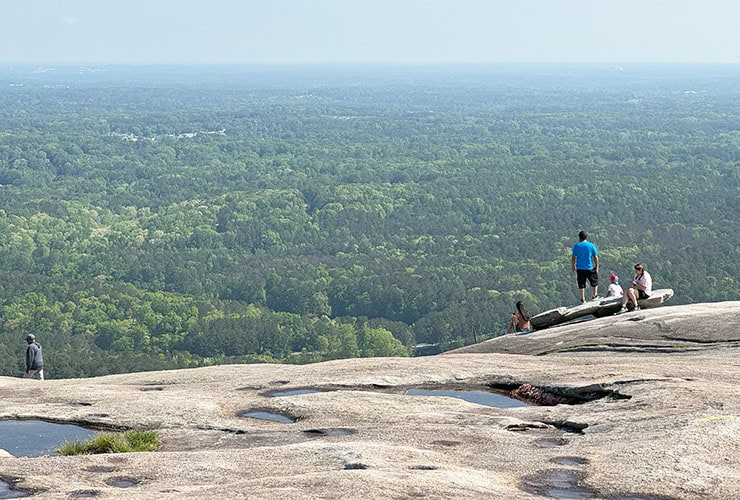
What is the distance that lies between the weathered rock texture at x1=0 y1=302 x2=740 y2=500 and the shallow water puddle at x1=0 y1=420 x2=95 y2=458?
422mm

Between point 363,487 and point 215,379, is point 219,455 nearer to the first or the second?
point 363,487

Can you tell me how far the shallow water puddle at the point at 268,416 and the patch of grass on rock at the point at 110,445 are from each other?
3165 mm

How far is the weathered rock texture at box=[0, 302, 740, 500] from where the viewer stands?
13922 millimetres

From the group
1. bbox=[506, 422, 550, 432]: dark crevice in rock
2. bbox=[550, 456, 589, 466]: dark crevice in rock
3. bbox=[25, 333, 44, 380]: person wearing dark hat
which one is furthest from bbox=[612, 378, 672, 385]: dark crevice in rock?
bbox=[25, 333, 44, 380]: person wearing dark hat

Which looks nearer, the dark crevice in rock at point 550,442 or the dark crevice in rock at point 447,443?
the dark crevice in rock at point 447,443

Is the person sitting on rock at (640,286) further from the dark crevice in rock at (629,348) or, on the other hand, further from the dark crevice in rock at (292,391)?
the dark crevice in rock at (292,391)

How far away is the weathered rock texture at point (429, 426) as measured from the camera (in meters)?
13.9

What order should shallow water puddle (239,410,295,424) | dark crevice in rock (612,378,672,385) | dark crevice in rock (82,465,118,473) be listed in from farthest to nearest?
1. dark crevice in rock (612,378,672,385)
2. shallow water puddle (239,410,295,424)
3. dark crevice in rock (82,465,118,473)

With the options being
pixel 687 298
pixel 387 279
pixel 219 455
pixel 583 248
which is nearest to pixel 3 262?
pixel 387 279

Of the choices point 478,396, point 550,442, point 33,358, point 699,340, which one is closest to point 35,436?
point 478,396

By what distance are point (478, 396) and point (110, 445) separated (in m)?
9.10

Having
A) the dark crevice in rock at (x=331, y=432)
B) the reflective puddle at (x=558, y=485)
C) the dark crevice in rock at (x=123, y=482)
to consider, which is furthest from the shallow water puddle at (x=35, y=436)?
the reflective puddle at (x=558, y=485)

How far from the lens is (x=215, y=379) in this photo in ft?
84.4

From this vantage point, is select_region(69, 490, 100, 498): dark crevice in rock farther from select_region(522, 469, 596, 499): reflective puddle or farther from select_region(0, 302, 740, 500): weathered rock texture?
select_region(522, 469, 596, 499): reflective puddle
